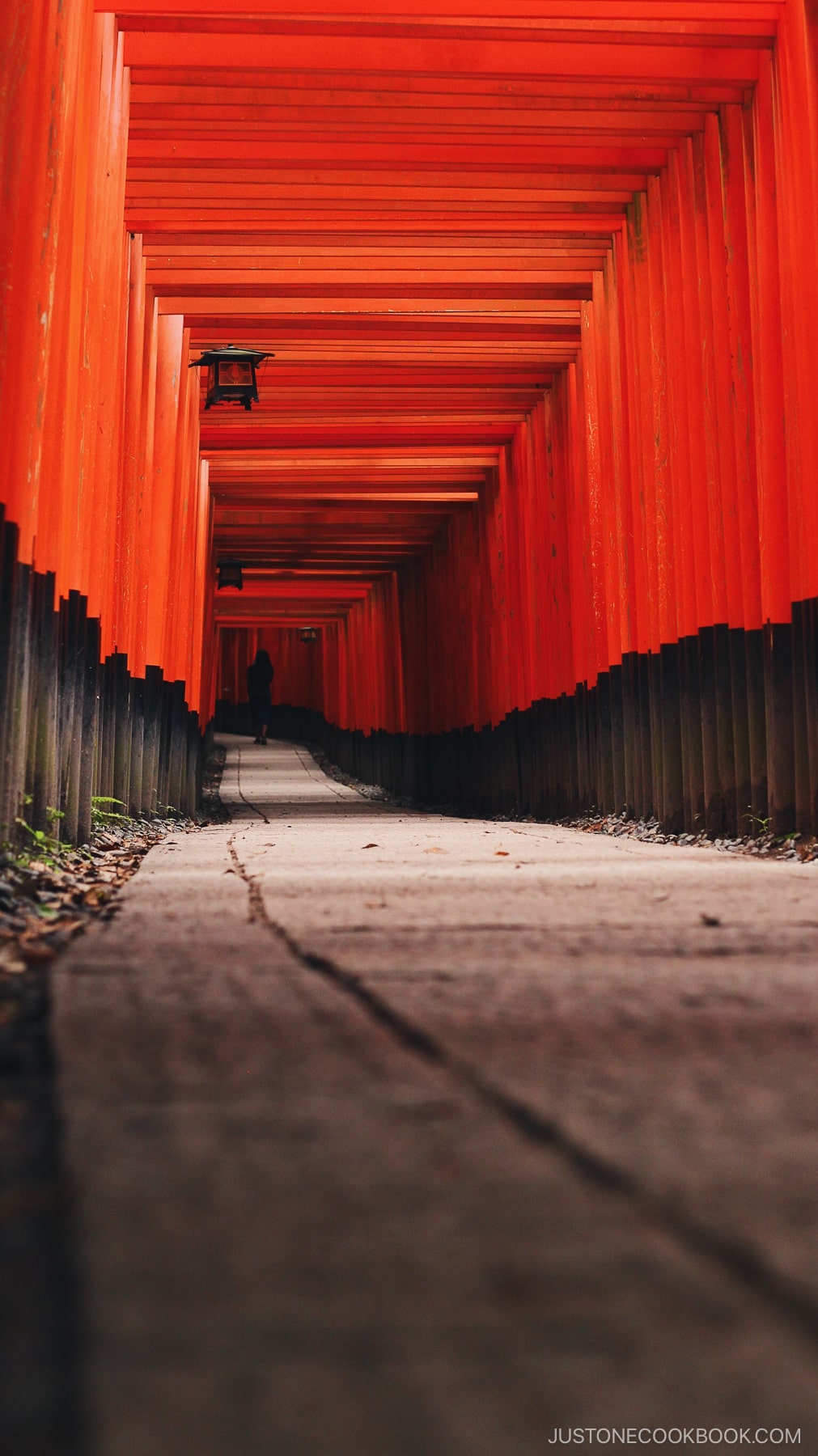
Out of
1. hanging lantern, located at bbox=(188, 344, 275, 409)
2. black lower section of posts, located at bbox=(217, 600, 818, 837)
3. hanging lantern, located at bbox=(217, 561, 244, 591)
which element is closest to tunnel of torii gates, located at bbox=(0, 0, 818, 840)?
black lower section of posts, located at bbox=(217, 600, 818, 837)

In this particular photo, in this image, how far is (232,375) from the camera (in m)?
9.87

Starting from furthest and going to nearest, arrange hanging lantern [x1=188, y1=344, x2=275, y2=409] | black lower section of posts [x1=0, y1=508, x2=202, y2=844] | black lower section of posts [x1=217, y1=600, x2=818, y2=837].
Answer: hanging lantern [x1=188, y1=344, x2=275, y2=409] < black lower section of posts [x1=217, y1=600, x2=818, y2=837] < black lower section of posts [x1=0, y1=508, x2=202, y2=844]

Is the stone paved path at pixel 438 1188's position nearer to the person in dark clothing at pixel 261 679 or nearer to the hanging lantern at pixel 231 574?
the hanging lantern at pixel 231 574

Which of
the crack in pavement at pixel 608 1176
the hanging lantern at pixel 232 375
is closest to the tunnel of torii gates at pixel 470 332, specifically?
the hanging lantern at pixel 232 375

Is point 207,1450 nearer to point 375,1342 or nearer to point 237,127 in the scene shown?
point 375,1342

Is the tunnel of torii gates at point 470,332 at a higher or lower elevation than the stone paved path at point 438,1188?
higher

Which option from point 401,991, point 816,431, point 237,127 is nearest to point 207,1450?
point 401,991

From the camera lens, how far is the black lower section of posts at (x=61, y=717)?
429 cm

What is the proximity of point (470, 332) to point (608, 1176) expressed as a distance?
1032 cm

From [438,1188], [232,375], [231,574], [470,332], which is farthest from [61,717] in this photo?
[231,574]

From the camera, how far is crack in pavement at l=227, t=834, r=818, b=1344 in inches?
42.4

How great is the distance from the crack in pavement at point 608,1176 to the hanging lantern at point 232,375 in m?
8.14

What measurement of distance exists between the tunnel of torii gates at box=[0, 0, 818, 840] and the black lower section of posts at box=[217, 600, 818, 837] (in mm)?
27

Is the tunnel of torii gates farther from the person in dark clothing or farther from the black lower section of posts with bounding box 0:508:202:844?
the person in dark clothing
